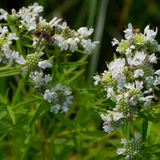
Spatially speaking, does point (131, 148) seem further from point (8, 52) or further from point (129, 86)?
point (8, 52)

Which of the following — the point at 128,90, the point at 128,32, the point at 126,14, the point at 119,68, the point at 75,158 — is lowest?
the point at 75,158

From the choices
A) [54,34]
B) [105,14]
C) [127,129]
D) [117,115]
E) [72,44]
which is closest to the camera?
[117,115]

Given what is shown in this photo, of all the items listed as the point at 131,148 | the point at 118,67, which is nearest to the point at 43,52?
the point at 118,67

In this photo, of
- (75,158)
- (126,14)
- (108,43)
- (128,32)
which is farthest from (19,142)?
(126,14)

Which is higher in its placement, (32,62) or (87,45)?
(87,45)

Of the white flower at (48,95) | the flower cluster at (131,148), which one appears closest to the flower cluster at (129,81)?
the flower cluster at (131,148)

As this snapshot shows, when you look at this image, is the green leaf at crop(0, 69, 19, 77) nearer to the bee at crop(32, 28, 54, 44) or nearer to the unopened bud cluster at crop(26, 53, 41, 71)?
the unopened bud cluster at crop(26, 53, 41, 71)

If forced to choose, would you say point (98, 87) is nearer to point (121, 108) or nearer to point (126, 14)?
point (121, 108)

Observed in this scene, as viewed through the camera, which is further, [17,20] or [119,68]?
[17,20]

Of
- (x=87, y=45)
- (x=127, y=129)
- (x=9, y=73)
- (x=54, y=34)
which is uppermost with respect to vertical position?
(x=54, y=34)
